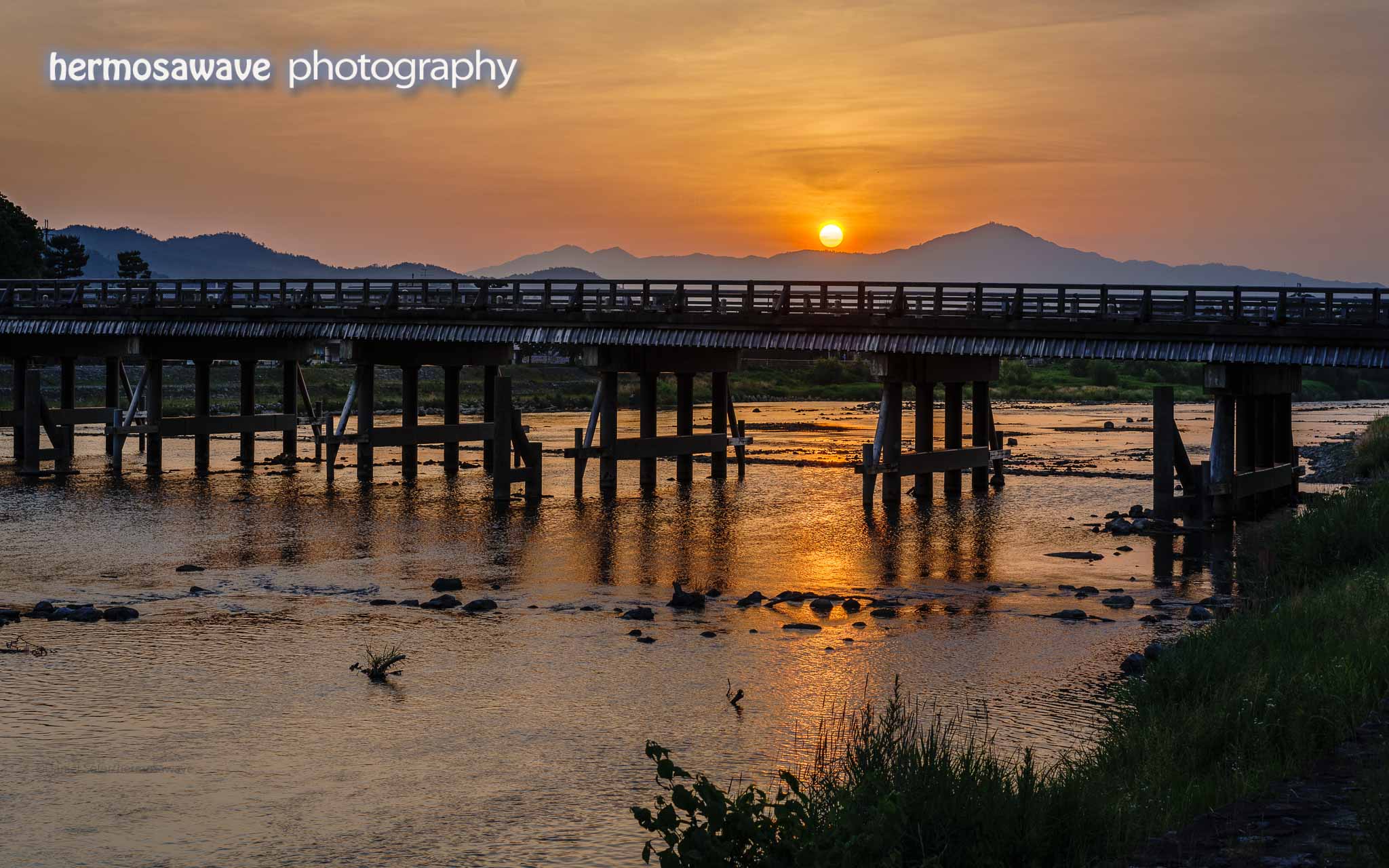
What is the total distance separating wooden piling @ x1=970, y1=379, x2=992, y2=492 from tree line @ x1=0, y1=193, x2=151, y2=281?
70.7 meters

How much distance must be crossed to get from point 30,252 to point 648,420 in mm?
81738

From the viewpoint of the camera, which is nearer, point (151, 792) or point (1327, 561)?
point (151, 792)

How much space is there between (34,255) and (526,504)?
84457 millimetres

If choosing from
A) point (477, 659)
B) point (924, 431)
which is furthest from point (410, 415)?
point (477, 659)

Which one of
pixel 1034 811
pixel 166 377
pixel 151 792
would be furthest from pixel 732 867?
pixel 166 377

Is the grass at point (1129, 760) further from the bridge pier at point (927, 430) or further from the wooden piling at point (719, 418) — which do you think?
the wooden piling at point (719, 418)

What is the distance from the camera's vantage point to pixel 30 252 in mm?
108500

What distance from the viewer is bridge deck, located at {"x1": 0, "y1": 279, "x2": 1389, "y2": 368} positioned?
32.2m

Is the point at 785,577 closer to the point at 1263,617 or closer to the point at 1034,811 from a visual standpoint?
the point at 1263,617

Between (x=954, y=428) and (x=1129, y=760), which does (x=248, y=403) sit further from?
(x=1129, y=760)

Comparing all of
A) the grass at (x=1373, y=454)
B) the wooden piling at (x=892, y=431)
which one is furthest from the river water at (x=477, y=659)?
the grass at (x=1373, y=454)

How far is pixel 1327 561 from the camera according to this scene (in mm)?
23453

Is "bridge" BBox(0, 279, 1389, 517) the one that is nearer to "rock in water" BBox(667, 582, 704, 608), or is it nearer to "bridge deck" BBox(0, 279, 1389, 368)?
"bridge deck" BBox(0, 279, 1389, 368)

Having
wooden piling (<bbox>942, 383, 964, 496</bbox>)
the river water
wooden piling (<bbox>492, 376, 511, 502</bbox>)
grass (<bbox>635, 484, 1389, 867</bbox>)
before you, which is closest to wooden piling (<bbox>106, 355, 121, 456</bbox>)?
the river water
